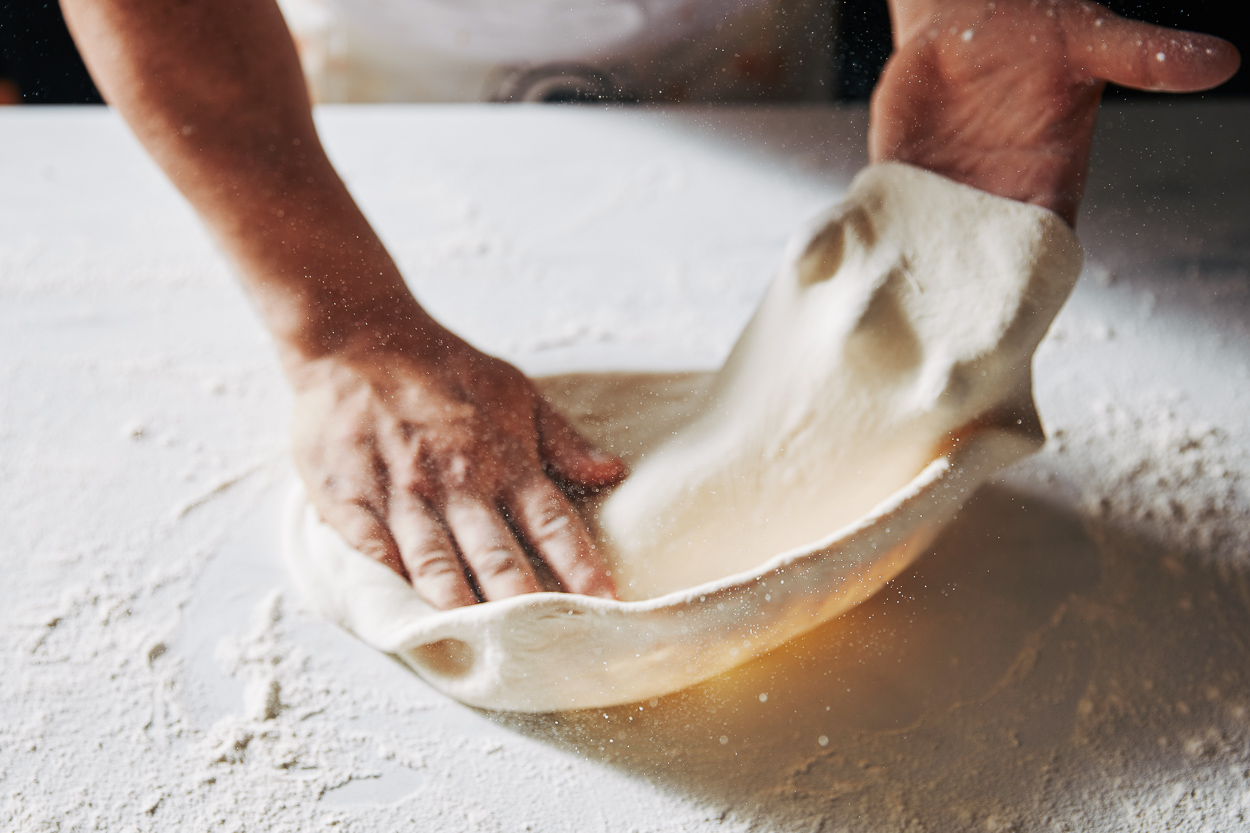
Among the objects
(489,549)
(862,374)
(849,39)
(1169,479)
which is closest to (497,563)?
(489,549)

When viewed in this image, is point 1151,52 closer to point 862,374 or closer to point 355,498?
point 862,374

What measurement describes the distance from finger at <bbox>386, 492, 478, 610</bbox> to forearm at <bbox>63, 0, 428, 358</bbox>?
Result: 0.44 feet

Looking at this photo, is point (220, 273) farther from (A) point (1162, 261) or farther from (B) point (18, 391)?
(A) point (1162, 261)

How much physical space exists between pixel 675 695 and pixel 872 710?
4.2 inches

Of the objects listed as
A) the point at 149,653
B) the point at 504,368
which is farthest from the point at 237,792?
the point at 504,368

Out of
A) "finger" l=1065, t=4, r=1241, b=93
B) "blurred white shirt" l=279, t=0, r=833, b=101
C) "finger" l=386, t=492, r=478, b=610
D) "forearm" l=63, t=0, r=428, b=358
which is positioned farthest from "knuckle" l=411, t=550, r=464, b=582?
"finger" l=1065, t=4, r=1241, b=93

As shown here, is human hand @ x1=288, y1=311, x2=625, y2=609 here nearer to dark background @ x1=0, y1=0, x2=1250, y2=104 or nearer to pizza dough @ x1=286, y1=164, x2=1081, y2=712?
pizza dough @ x1=286, y1=164, x2=1081, y2=712

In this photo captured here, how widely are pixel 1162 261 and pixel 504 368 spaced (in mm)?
648

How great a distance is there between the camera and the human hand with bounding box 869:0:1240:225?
405mm

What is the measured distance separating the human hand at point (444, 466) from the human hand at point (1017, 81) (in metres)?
0.26

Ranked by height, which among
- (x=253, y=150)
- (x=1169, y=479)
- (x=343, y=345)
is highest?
(x=253, y=150)

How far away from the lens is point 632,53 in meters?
0.53

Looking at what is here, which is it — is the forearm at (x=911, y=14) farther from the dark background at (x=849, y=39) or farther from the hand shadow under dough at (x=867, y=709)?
the hand shadow under dough at (x=867, y=709)

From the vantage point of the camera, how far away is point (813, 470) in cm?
50
